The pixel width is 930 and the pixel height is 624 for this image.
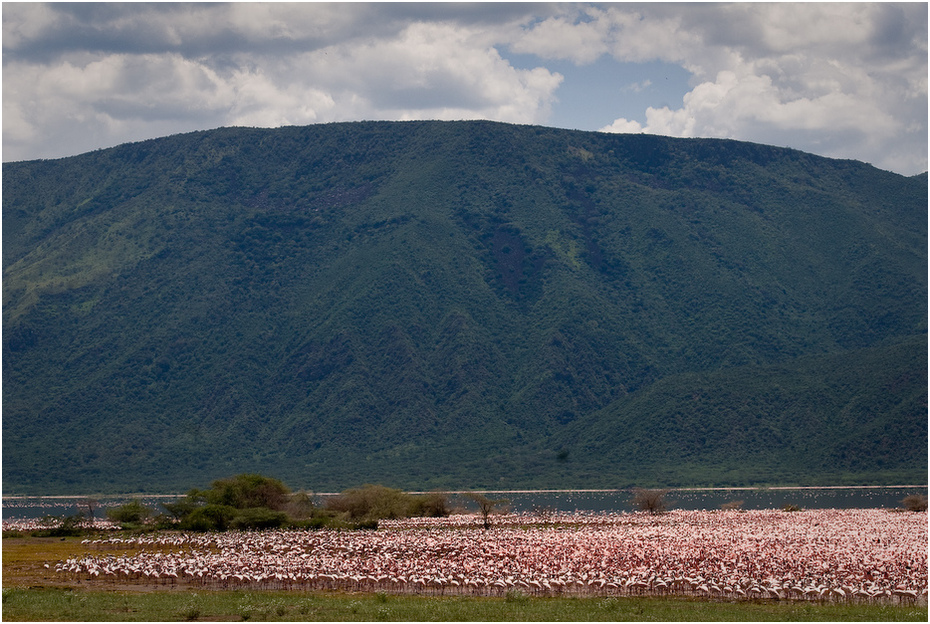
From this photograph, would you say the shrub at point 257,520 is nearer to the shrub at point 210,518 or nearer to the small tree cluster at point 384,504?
the shrub at point 210,518

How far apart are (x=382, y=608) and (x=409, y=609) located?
81 centimetres

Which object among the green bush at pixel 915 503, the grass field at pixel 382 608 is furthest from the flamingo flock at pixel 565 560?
the green bush at pixel 915 503

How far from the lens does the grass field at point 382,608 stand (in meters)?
28.5

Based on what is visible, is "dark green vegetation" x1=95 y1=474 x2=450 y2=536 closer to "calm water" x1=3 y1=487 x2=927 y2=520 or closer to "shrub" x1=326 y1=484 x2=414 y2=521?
"shrub" x1=326 y1=484 x2=414 y2=521

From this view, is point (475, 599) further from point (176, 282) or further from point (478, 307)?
point (176, 282)

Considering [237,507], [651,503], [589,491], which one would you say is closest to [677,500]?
[589,491]

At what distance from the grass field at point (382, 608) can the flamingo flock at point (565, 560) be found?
1.47 meters

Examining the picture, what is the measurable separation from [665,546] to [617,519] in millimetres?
17880

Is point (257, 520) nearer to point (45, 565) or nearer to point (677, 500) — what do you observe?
point (45, 565)

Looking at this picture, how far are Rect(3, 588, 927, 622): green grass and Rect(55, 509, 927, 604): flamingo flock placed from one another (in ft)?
5.63

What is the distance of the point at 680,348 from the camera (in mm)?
144125

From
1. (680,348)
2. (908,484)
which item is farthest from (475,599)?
(680,348)

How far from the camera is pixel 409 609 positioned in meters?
29.7

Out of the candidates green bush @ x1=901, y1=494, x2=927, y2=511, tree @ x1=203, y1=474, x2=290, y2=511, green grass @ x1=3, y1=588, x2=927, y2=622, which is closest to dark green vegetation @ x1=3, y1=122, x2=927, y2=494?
green bush @ x1=901, y1=494, x2=927, y2=511
